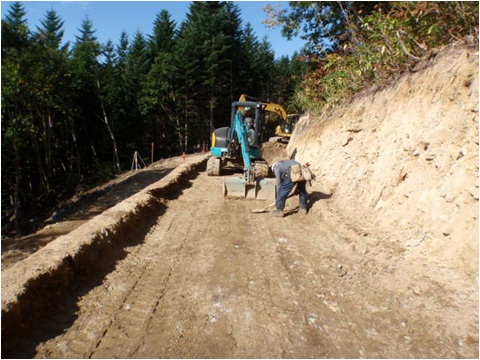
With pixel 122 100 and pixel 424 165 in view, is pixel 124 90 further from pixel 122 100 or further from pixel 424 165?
pixel 424 165

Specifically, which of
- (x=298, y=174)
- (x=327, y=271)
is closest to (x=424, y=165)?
(x=327, y=271)

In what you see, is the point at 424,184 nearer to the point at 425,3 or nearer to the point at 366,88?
the point at 425,3

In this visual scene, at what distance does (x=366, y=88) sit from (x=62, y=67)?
2122 centimetres

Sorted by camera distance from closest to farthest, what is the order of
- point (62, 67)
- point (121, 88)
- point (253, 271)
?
point (253, 271) → point (62, 67) → point (121, 88)

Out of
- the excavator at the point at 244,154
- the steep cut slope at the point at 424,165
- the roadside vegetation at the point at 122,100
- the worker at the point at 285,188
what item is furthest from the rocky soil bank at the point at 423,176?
the roadside vegetation at the point at 122,100

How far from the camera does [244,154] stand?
34.4ft

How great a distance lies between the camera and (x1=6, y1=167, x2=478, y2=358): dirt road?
10.5 feet

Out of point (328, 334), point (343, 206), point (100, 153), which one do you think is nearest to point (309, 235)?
point (343, 206)

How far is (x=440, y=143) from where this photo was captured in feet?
16.5

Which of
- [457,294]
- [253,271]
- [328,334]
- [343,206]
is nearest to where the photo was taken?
[328,334]

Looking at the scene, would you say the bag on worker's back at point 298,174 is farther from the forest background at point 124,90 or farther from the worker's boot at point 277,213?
the forest background at point 124,90

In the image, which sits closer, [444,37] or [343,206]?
[444,37]

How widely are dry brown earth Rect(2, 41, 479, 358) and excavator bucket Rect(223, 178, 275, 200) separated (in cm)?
182

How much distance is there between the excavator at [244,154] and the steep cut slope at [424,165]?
2126mm
